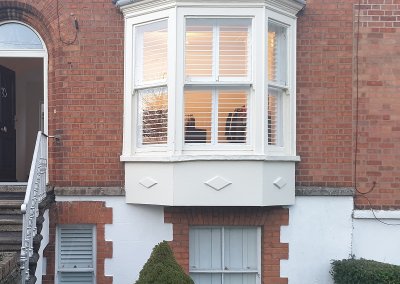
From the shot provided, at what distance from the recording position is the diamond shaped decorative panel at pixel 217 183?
26.1ft

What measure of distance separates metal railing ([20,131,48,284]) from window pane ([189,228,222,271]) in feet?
7.19

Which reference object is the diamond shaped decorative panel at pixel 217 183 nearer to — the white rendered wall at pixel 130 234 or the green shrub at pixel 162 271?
the white rendered wall at pixel 130 234

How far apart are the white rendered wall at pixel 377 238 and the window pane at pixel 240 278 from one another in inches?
58.3

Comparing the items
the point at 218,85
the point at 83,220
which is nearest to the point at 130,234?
the point at 83,220

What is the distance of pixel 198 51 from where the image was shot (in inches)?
323

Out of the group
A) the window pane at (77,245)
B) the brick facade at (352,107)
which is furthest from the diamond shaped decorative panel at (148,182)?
the brick facade at (352,107)

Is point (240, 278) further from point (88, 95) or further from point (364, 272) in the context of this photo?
point (88, 95)

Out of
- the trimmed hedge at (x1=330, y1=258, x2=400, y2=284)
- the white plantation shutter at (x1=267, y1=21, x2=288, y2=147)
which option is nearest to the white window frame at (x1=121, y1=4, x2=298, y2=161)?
the white plantation shutter at (x1=267, y1=21, x2=288, y2=147)

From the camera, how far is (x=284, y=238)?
848 centimetres

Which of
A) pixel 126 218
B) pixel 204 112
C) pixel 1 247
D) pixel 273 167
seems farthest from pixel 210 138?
pixel 1 247

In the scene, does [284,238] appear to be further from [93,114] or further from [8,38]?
[8,38]

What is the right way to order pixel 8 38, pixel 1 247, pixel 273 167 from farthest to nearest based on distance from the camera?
1. pixel 8 38
2. pixel 273 167
3. pixel 1 247

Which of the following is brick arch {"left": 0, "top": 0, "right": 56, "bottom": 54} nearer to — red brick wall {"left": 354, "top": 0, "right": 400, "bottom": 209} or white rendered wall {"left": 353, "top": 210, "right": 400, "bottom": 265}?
red brick wall {"left": 354, "top": 0, "right": 400, "bottom": 209}

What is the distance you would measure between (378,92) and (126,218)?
400cm
